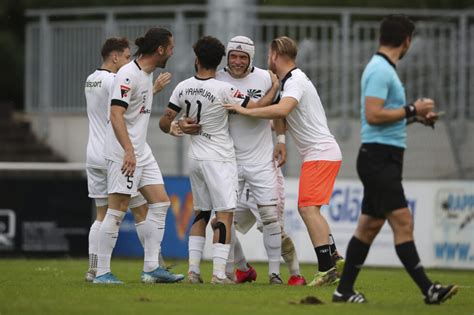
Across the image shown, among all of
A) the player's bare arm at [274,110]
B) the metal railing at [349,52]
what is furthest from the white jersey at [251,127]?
the metal railing at [349,52]

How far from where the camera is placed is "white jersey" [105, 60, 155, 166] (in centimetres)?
1215

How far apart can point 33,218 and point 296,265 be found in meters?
8.72

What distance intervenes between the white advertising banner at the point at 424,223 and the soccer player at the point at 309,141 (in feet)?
23.6

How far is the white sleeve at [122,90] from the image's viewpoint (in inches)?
476

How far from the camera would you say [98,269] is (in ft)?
41.0

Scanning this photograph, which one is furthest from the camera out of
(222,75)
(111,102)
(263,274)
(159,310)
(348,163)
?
(348,163)

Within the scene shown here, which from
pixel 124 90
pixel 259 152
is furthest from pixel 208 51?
pixel 259 152

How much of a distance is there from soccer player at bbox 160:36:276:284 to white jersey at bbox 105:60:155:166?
0.47 metres

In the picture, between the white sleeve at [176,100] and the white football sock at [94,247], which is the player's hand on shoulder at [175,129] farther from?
the white football sock at [94,247]

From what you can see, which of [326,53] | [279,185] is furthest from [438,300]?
Result: [326,53]

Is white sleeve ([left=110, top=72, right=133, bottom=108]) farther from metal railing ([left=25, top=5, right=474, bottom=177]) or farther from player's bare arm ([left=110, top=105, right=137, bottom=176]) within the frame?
metal railing ([left=25, top=5, right=474, bottom=177])

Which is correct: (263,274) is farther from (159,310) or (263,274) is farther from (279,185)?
(159,310)

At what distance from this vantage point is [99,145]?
13500 mm

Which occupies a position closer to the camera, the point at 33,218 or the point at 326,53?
the point at 33,218
